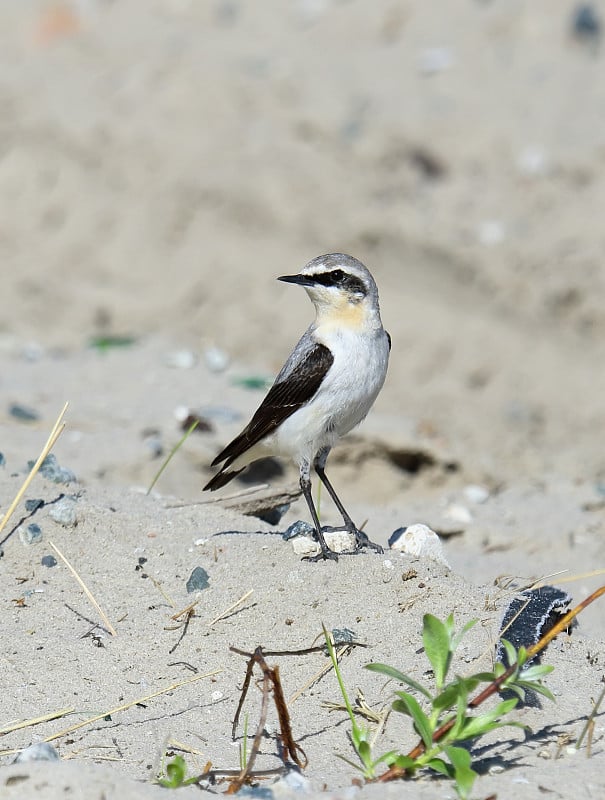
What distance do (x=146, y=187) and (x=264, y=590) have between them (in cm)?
699

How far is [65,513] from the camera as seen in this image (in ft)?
17.2

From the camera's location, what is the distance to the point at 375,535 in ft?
21.0

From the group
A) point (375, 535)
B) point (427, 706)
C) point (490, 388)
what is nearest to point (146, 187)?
point (490, 388)

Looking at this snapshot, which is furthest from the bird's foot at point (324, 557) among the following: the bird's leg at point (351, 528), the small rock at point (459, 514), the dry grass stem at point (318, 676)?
the small rock at point (459, 514)

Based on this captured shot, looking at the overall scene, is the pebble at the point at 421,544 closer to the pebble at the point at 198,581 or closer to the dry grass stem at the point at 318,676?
the dry grass stem at the point at 318,676

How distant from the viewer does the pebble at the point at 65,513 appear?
521 cm

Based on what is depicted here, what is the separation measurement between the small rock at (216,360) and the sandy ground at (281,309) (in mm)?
34

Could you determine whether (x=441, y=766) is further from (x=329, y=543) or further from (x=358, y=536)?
(x=358, y=536)

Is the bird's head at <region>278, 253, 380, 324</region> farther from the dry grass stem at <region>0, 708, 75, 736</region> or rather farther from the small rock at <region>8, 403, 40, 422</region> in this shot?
the small rock at <region>8, 403, 40, 422</region>

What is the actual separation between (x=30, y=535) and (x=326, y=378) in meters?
1.58

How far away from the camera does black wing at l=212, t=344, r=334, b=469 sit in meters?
5.60

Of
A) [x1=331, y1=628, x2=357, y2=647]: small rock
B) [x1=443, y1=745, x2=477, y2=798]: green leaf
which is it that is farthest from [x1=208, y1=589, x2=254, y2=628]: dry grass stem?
[x1=443, y1=745, x2=477, y2=798]: green leaf

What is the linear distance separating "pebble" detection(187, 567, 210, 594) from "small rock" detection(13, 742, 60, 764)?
3.87ft

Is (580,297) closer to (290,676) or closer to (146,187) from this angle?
(146,187)
